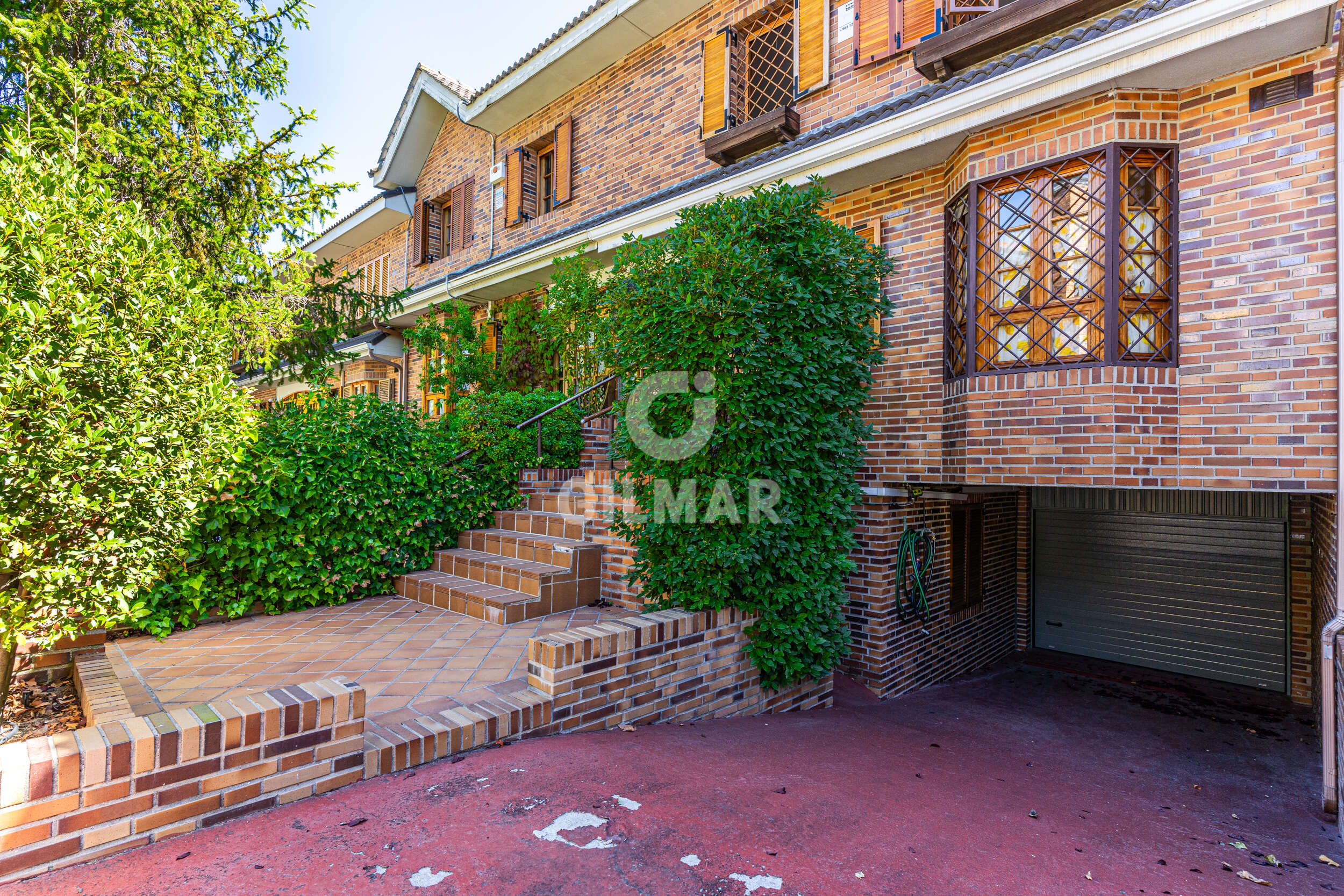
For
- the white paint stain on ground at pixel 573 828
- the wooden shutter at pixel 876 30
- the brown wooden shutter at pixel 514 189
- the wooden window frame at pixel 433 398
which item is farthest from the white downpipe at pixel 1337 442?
the wooden window frame at pixel 433 398

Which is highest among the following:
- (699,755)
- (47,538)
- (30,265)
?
(30,265)

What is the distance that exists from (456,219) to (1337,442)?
12.5m

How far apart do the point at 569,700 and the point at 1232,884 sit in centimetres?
305

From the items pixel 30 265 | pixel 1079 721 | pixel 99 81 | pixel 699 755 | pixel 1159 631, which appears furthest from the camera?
pixel 1159 631

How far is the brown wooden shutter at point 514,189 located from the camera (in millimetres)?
10742

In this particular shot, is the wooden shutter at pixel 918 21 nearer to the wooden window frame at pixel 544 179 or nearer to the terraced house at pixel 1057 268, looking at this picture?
the terraced house at pixel 1057 268

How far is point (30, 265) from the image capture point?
2594 millimetres

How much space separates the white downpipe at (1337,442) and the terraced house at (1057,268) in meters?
0.03

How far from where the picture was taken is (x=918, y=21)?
5887mm

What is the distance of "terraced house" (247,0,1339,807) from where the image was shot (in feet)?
13.2

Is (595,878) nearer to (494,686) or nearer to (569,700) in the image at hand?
(569,700)

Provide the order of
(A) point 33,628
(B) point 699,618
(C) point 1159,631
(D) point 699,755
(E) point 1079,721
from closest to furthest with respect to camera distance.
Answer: (A) point 33,628 < (D) point 699,755 < (B) point 699,618 < (E) point 1079,721 < (C) point 1159,631

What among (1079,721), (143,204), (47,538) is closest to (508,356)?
(143,204)

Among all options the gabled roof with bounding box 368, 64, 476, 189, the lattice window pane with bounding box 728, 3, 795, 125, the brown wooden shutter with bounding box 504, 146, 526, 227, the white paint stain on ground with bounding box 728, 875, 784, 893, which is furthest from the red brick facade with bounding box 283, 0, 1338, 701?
the gabled roof with bounding box 368, 64, 476, 189
